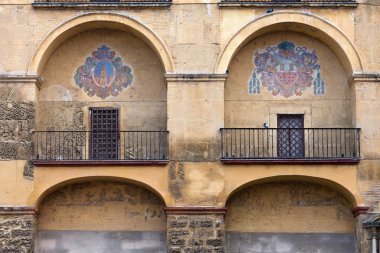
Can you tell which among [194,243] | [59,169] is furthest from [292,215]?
[59,169]

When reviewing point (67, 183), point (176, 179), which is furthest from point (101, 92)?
point (176, 179)

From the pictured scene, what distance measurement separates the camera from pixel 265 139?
2825 centimetres

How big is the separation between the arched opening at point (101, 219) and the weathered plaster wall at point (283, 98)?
306 centimetres

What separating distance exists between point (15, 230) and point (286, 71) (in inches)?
318

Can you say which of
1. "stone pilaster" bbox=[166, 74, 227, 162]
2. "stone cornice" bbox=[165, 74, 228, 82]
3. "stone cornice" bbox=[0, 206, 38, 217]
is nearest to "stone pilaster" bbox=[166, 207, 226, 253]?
"stone pilaster" bbox=[166, 74, 227, 162]

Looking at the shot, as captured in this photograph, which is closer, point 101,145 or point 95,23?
point 95,23

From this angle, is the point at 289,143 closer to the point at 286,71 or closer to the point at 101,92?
the point at 286,71

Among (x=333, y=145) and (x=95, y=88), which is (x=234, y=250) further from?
(x=95, y=88)

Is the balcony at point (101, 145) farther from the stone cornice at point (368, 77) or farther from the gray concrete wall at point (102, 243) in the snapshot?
the stone cornice at point (368, 77)

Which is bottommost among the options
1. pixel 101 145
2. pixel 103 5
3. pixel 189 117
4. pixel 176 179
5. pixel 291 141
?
pixel 176 179

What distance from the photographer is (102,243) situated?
91.6 feet

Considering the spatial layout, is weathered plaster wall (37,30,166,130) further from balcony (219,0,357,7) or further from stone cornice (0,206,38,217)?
balcony (219,0,357,7)

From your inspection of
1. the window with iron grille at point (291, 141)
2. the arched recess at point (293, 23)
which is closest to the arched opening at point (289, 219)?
the window with iron grille at point (291, 141)

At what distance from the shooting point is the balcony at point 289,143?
27.9 metres
